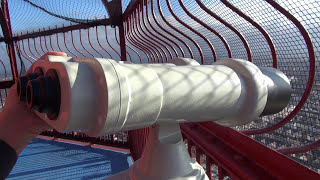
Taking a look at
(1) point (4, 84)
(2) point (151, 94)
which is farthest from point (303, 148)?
(1) point (4, 84)

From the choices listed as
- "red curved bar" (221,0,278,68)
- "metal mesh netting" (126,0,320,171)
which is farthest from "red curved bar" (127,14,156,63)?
"red curved bar" (221,0,278,68)

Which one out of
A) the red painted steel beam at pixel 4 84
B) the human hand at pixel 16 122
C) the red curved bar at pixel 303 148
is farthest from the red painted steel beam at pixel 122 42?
the human hand at pixel 16 122

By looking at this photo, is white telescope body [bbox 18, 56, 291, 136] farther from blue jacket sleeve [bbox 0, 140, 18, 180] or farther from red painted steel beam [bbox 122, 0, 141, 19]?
red painted steel beam [bbox 122, 0, 141, 19]

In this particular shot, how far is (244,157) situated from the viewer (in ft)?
2.96

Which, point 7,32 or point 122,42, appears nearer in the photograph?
point 122,42

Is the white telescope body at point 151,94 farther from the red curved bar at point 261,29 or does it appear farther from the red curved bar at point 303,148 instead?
the red curved bar at point 261,29

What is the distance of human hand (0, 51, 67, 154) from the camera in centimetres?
47

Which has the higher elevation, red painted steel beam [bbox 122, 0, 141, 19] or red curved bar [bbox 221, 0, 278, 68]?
red painted steel beam [bbox 122, 0, 141, 19]

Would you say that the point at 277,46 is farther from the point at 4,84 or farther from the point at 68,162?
the point at 4,84

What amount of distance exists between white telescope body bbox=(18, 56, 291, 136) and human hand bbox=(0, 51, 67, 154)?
7 cm

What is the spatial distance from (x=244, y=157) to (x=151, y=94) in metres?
0.65

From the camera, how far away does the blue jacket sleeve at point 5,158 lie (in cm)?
45

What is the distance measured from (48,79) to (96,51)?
2.89m

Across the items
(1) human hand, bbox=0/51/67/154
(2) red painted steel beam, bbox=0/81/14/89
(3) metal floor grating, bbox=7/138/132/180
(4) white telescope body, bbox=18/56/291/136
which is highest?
(4) white telescope body, bbox=18/56/291/136
